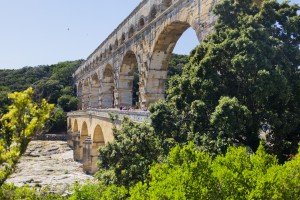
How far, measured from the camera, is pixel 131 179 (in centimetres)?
1150

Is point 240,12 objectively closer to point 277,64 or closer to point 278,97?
point 277,64

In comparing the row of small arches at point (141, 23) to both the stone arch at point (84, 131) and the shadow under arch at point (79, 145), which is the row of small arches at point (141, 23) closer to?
the stone arch at point (84, 131)

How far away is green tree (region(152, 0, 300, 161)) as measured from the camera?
8.97 meters

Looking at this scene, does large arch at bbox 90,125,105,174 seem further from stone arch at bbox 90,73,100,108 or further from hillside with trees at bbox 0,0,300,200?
hillside with trees at bbox 0,0,300,200

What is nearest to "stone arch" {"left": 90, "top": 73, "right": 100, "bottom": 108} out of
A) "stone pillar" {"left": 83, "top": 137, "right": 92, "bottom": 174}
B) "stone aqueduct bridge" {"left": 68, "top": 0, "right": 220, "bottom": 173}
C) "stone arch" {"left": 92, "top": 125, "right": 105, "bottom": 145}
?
"stone aqueduct bridge" {"left": 68, "top": 0, "right": 220, "bottom": 173}

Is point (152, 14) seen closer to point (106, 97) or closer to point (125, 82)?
point (125, 82)

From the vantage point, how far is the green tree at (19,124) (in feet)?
16.1

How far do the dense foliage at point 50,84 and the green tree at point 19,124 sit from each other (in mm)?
49813

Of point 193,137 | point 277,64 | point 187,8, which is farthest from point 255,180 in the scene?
point 187,8

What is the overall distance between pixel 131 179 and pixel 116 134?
281 cm

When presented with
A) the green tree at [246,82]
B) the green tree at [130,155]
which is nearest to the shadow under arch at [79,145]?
the green tree at [130,155]

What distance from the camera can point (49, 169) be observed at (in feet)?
104

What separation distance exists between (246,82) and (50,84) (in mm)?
61299

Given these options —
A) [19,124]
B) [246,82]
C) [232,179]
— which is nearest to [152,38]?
[246,82]
